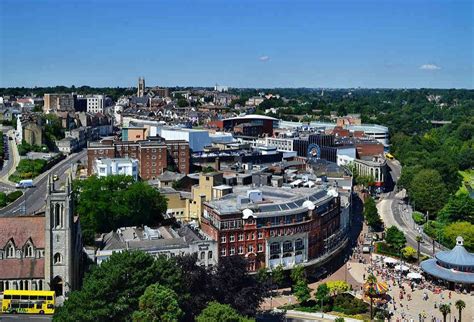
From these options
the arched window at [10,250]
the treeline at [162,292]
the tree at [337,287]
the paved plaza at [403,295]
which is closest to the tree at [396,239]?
the paved plaza at [403,295]

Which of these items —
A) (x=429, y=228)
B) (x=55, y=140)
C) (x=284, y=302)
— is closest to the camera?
(x=284, y=302)

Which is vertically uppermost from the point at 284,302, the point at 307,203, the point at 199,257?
the point at 307,203

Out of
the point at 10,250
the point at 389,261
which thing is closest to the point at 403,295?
the point at 389,261

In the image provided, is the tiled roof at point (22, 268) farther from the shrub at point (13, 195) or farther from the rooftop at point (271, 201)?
the shrub at point (13, 195)

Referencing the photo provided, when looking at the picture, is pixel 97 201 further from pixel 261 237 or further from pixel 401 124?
pixel 401 124

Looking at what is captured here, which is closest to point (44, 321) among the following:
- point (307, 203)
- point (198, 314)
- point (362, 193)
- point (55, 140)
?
point (198, 314)

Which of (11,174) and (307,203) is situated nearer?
(307,203)

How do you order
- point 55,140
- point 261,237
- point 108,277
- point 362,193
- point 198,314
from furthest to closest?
point 55,140
point 362,193
point 261,237
point 198,314
point 108,277

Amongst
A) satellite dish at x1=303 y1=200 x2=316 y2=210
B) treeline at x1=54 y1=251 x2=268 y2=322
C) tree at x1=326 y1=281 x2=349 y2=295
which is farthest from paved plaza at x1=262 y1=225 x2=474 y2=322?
treeline at x1=54 y1=251 x2=268 y2=322
